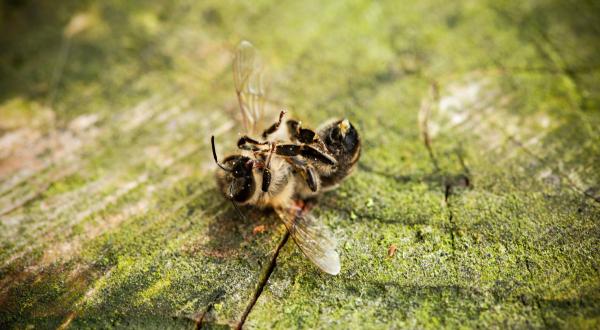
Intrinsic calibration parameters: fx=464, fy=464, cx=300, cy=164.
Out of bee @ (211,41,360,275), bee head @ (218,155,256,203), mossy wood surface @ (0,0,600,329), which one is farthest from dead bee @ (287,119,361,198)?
bee head @ (218,155,256,203)

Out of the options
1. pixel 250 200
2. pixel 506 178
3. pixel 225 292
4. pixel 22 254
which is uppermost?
pixel 22 254

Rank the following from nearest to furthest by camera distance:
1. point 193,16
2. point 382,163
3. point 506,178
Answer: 1. point 506,178
2. point 382,163
3. point 193,16

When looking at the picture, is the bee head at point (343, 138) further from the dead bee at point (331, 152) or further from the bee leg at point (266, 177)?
the bee leg at point (266, 177)

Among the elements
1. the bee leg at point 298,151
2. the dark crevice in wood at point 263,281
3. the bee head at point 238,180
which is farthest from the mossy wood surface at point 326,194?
the bee leg at point 298,151

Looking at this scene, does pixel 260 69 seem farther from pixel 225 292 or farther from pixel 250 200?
pixel 225 292

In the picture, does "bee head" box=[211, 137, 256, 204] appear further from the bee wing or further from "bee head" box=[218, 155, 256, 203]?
the bee wing

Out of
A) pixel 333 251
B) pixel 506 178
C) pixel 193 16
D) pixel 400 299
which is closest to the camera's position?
pixel 400 299

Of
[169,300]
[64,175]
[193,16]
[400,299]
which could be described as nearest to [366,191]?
[400,299]

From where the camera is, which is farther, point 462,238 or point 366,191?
point 366,191
